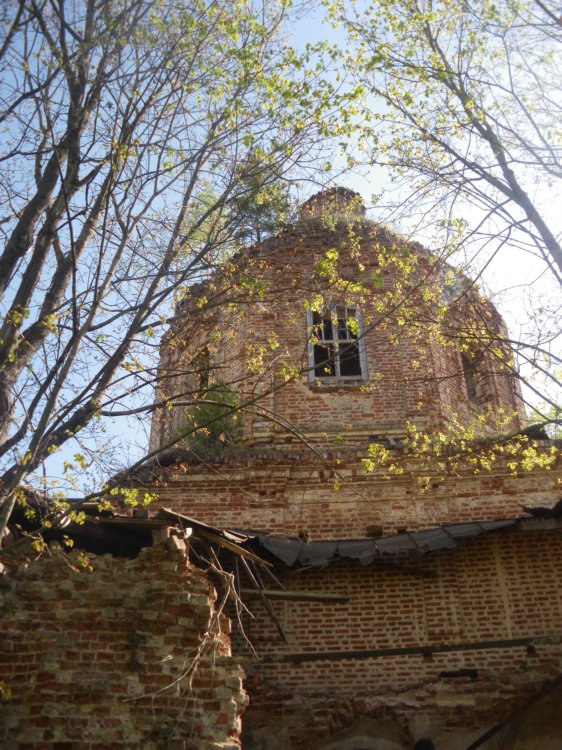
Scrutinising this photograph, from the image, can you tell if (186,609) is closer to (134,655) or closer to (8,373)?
(134,655)

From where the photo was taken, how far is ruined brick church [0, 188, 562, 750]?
270 inches

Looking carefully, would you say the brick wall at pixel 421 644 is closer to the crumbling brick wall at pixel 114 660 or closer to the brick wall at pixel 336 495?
the brick wall at pixel 336 495

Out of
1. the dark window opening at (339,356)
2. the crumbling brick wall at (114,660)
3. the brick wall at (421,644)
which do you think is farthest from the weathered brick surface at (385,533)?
the crumbling brick wall at (114,660)

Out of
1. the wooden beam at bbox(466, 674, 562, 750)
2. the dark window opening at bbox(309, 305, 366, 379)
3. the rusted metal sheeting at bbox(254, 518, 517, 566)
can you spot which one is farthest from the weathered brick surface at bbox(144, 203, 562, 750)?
the rusted metal sheeting at bbox(254, 518, 517, 566)

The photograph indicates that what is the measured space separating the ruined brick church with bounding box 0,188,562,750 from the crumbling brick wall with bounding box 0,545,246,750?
0.07 feet

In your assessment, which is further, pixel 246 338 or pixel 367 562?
pixel 246 338

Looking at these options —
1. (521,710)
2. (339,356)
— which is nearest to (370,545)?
(521,710)

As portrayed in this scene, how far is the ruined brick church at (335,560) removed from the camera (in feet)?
22.5

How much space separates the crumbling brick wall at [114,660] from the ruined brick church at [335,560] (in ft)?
0.07

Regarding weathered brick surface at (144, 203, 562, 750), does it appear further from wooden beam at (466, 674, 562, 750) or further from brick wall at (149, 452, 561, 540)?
wooden beam at (466, 674, 562, 750)

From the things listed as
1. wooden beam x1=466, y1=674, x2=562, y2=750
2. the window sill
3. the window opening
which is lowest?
wooden beam x1=466, y1=674, x2=562, y2=750

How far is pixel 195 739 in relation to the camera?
6406mm

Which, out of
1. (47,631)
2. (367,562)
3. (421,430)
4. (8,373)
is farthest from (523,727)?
(8,373)

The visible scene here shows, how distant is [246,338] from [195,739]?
7.95m
